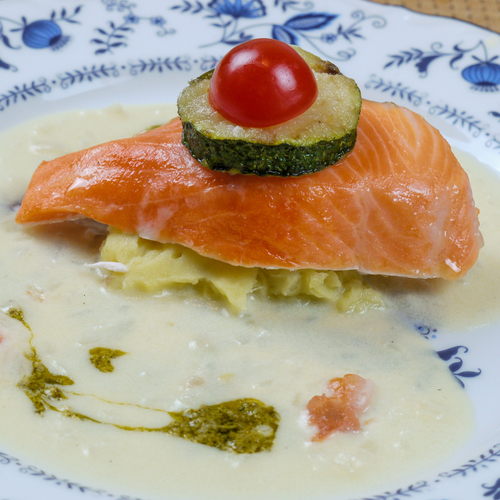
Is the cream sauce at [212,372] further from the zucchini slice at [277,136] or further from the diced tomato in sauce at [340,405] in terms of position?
the zucchini slice at [277,136]

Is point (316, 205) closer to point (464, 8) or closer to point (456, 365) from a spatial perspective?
point (456, 365)

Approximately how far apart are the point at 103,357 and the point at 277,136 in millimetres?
1208

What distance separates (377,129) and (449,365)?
113 centimetres

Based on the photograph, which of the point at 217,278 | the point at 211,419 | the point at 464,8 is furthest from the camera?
the point at 464,8

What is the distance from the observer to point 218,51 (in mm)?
4723

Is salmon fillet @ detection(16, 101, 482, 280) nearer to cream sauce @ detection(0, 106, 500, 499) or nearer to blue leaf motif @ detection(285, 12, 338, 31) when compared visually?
cream sauce @ detection(0, 106, 500, 499)

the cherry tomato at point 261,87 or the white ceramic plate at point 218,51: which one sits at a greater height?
the cherry tomato at point 261,87

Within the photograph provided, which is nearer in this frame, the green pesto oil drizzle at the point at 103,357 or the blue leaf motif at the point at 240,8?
the green pesto oil drizzle at the point at 103,357

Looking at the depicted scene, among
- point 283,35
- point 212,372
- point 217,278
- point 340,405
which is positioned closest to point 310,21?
point 283,35

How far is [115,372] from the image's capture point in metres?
2.79

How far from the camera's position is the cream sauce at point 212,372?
245cm

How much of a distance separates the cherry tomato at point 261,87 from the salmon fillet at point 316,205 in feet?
1.06

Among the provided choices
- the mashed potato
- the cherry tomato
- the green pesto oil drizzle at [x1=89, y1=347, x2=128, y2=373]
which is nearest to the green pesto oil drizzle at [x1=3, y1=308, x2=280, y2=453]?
the green pesto oil drizzle at [x1=89, y1=347, x2=128, y2=373]

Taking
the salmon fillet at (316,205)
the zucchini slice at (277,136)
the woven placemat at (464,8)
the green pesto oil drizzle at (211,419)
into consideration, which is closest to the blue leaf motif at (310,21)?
the woven placemat at (464,8)
